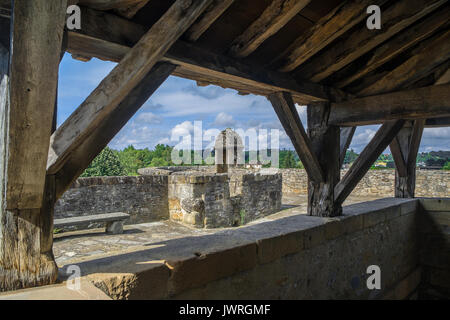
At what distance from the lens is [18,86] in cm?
133

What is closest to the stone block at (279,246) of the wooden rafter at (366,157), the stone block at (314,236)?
the stone block at (314,236)

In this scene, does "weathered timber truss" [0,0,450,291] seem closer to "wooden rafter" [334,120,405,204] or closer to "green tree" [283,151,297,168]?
"wooden rafter" [334,120,405,204]

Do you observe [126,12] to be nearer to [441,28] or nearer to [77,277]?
[77,277]

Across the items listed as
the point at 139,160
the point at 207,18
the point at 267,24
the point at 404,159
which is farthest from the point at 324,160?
the point at 139,160

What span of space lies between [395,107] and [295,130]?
115cm

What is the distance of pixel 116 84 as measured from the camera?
69.1 inches

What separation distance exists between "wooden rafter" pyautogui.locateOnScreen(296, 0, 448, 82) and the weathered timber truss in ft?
0.03

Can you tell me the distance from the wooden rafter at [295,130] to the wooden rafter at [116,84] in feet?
5.45

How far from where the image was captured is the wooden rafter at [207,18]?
210cm

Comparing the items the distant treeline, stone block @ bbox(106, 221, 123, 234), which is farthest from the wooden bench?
the distant treeline

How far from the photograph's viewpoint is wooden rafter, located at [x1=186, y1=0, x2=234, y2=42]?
210cm

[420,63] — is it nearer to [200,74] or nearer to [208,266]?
[200,74]

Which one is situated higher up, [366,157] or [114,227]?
[366,157]
